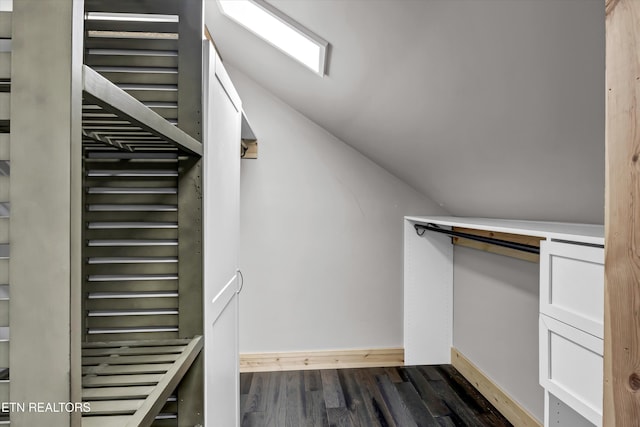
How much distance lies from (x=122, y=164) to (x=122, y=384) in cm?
61

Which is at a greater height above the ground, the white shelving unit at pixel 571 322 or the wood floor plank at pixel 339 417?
the white shelving unit at pixel 571 322

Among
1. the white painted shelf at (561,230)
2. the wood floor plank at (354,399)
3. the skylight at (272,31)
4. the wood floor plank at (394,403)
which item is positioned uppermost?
the skylight at (272,31)

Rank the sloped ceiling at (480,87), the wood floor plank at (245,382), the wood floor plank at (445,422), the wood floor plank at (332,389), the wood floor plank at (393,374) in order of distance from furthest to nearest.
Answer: the wood floor plank at (393,374) → the wood floor plank at (245,382) → the wood floor plank at (332,389) → the wood floor plank at (445,422) → the sloped ceiling at (480,87)

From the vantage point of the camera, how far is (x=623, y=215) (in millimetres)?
605

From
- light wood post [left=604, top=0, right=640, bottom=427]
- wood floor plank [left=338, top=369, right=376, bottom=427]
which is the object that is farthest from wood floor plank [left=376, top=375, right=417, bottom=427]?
light wood post [left=604, top=0, right=640, bottom=427]

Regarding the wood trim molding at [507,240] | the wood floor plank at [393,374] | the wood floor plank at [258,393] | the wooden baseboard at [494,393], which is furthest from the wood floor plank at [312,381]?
the wood trim molding at [507,240]

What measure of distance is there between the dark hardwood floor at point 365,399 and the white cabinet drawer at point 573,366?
4.02ft

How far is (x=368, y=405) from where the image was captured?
245 centimetres

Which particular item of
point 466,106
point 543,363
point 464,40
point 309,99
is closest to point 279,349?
point 309,99

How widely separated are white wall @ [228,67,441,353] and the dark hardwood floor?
11.1 inches

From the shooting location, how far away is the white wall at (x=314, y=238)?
305 cm

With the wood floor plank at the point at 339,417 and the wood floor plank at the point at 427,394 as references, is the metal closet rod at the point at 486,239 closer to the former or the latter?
the wood floor plank at the point at 427,394

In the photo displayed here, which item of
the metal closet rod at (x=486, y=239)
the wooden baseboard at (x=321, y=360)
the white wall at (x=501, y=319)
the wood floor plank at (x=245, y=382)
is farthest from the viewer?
the wooden baseboard at (x=321, y=360)

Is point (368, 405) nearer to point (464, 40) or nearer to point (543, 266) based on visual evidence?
point (543, 266)
